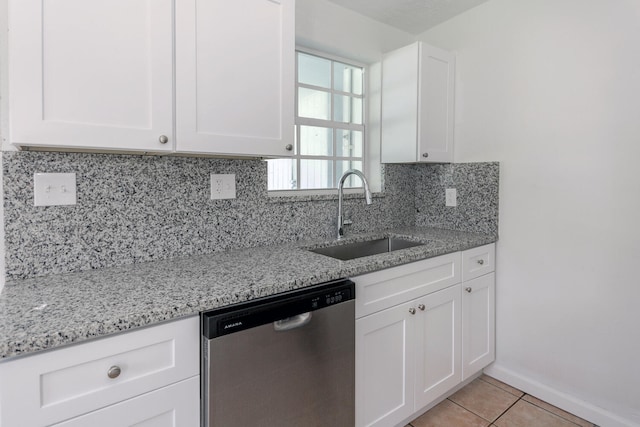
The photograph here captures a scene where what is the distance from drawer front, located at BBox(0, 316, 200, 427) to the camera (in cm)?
77

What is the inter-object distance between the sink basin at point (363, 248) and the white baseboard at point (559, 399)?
96 cm

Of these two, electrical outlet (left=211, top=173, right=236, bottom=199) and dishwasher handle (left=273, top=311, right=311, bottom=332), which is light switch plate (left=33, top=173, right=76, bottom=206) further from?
dishwasher handle (left=273, top=311, right=311, bottom=332)

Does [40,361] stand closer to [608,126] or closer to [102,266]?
[102,266]

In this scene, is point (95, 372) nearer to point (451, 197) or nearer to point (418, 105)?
point (418, 105)

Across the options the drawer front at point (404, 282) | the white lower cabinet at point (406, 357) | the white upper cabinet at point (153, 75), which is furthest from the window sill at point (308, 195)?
the white lower cabinet at point (406, 357)

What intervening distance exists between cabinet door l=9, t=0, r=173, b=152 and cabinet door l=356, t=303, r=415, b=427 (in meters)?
1.08

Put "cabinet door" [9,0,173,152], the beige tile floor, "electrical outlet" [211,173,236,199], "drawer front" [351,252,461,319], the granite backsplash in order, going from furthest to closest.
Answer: the beige tile floor, "electrical outlet" [211,173,236,199], "drawer front" [351,252,461,319], the granite backsplash, "cabinet door" [9,0,173,152]

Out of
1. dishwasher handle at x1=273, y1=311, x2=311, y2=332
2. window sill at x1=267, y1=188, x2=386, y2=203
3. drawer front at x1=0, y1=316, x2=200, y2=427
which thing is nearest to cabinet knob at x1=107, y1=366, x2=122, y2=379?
drawer front at x1=0, y1=316, x2=200, y2=427

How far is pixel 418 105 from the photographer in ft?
6.91

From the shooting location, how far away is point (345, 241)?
1.96 metres

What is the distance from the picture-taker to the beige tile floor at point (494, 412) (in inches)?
69.2

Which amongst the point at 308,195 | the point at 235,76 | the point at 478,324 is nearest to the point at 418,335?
the point at 478,324

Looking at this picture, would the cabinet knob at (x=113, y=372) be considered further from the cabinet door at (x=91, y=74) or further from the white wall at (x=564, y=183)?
the white wall at (x=564, y=183)

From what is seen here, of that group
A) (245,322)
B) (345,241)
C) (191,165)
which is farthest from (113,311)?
(345,241)
